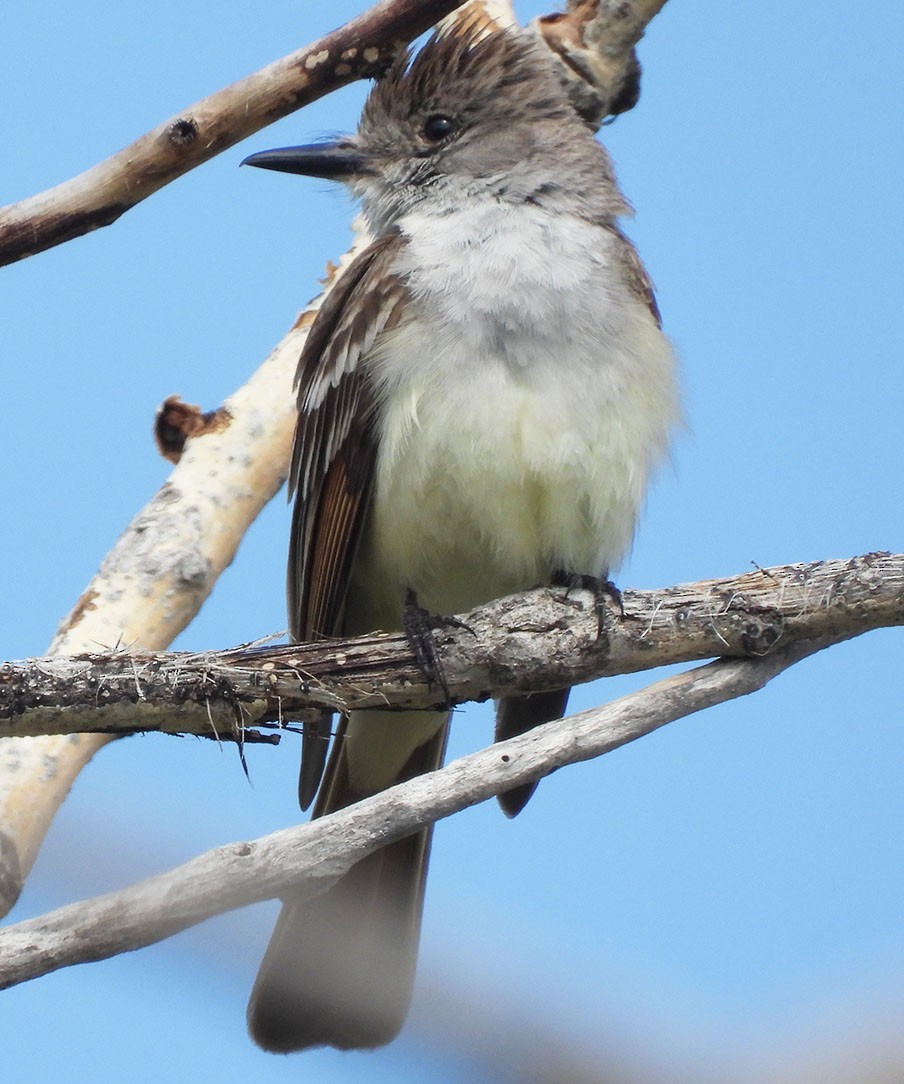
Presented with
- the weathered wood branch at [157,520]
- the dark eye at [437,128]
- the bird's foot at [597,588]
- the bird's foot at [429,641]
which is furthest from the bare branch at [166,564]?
the bird's foot at [597,588]

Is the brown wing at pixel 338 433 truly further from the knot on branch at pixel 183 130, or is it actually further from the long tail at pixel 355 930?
the knot on branch at pixel 183 130

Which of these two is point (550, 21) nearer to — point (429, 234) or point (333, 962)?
point (429, 234)

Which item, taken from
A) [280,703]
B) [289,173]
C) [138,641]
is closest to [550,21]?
[289,173]

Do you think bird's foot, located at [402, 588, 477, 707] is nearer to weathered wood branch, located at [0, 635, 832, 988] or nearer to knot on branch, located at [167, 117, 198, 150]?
weathered wood branch, located at [0, 635, 832, 988]

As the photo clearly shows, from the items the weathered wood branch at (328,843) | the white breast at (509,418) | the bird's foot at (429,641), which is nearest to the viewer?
the weathered wood branch at (328,843)

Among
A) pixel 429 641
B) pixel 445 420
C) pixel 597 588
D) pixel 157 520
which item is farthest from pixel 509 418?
pixel 157 520

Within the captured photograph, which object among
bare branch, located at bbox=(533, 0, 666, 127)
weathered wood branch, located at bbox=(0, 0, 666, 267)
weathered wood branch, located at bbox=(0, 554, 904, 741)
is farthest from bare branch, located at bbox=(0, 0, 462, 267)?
bare branch, located at bbox=(533, 0, 666, 127)
